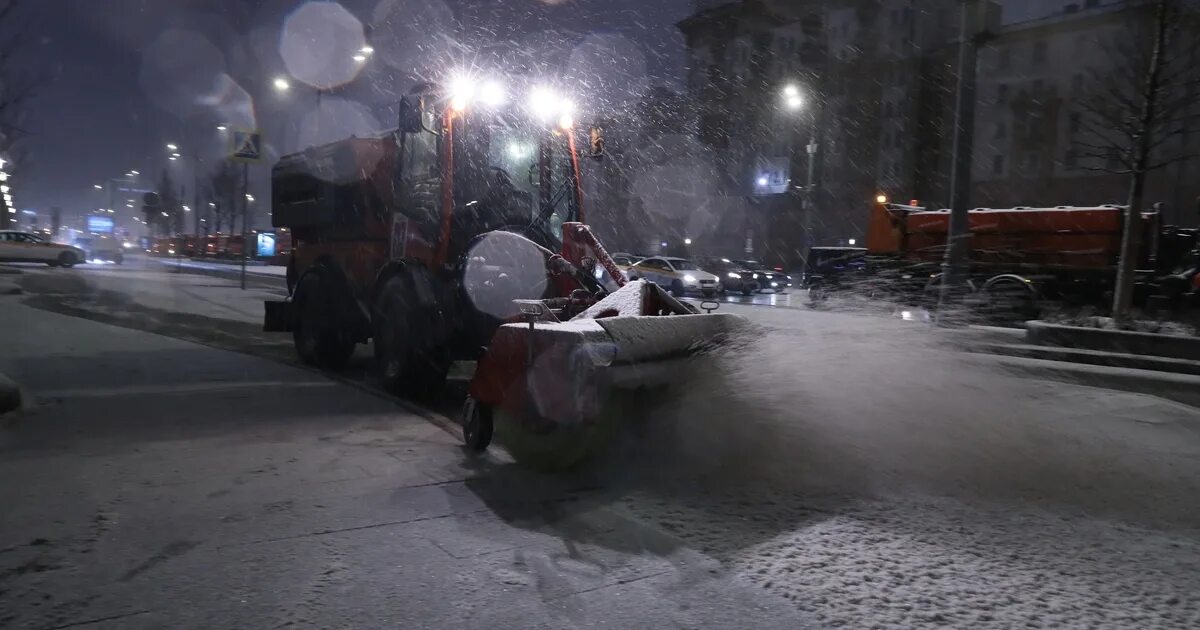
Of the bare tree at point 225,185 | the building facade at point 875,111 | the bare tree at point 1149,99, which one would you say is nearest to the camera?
the bare tree at point 1149,99

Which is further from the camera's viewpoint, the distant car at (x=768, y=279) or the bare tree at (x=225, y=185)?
the bare tree at (x=225, y=185)

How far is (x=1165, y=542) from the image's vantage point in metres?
4.63

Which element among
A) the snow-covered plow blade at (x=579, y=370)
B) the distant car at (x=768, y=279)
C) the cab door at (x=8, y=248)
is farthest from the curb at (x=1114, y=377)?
the cab door at (x=8, y=248)

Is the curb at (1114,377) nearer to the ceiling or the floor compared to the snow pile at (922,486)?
nearer to the ceiling

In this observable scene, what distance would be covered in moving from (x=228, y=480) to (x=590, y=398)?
2475 mm

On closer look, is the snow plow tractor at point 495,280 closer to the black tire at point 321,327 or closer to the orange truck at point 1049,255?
the black tire at point 321,327

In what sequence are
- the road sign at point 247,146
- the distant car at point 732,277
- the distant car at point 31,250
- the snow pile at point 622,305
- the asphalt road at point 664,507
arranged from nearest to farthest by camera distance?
the asphalt road at point 664,507 < the snow pile at point 622,305 < the road sign at point 247,146 < the distant car at point 732,277 < the distant car at point 31,250

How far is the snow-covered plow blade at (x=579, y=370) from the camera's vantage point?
18.9 ft

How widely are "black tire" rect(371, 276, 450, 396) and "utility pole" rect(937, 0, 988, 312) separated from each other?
7.48 meters

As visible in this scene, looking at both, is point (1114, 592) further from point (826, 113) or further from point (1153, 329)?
point (826, 113)

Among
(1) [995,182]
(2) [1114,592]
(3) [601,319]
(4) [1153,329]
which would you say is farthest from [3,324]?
(1) [995,182]

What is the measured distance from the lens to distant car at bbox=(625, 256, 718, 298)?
28125 millimetres

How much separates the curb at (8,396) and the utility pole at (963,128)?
1094 centimetres

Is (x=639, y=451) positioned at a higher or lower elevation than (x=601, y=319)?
lower
